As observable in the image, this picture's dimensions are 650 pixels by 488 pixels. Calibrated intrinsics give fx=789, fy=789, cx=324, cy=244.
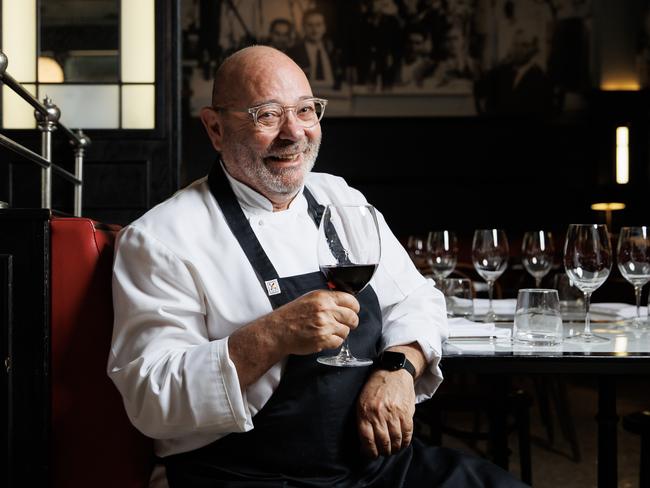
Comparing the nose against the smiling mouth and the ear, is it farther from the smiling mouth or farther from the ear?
the ear

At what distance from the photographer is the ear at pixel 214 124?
1.82m

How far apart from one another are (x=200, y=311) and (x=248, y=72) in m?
0.56

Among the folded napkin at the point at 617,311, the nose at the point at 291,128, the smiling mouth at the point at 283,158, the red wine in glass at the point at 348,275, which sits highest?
the nose at the point at 291,128

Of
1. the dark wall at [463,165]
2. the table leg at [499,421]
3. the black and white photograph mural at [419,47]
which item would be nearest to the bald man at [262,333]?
the table leg at [499,421]

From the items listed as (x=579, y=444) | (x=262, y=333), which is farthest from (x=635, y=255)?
(x=579, y=444)

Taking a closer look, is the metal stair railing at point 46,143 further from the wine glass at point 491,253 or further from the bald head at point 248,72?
the wine glass at point 491,253

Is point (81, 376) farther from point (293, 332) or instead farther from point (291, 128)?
point (291, 128)

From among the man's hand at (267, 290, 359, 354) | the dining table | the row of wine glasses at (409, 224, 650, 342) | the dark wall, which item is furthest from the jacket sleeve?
the dark wall

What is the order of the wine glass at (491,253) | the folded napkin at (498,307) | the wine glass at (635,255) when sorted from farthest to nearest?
the folded napkin at (498,307)
the wine glass at (491,253)
the wine glass at (635,255)

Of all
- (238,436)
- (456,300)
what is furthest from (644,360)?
(238,436)

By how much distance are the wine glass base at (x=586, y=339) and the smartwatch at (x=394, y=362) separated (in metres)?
0.52

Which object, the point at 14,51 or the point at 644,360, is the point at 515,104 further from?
the point at 644,360

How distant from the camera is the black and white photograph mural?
7844 millimetres

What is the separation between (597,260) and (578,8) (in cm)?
669
